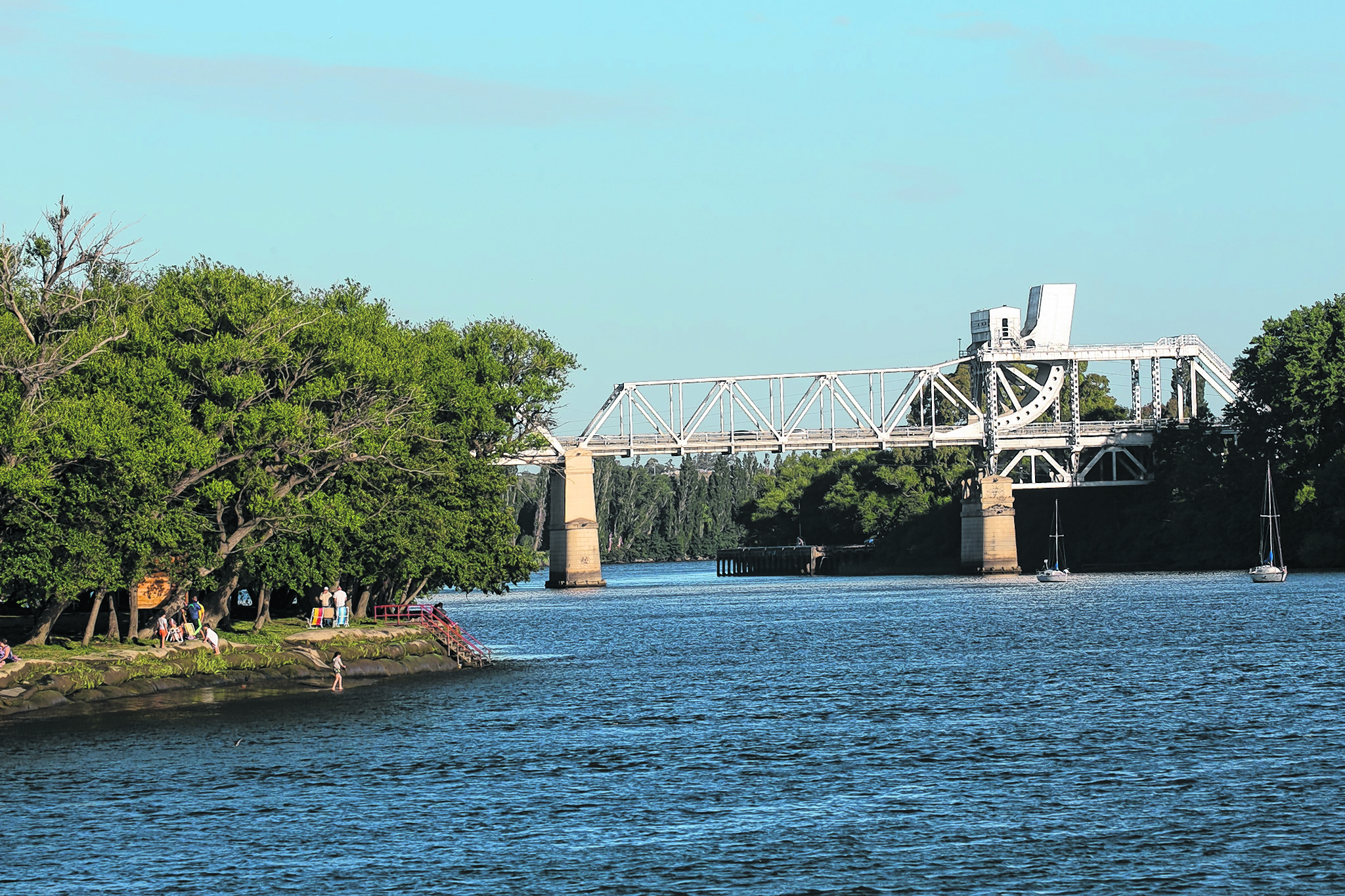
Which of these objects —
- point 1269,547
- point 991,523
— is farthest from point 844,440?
point 1269,547

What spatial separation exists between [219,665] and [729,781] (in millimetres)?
29456

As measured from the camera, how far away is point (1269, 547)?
5807 inches

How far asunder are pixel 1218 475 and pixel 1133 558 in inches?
1016

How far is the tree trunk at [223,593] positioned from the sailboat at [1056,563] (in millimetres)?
104189

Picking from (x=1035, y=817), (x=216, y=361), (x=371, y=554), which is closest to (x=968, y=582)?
(x=371, y=554)

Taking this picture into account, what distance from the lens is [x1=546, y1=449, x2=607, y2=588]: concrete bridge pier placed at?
173500mm

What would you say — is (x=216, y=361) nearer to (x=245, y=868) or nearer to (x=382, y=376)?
(x=382, y=376)

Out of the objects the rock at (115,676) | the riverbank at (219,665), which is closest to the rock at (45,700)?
the riverbank at (219,665)

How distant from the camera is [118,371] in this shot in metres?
62.3

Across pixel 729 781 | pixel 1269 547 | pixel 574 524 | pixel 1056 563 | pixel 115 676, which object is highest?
pixel 574 524

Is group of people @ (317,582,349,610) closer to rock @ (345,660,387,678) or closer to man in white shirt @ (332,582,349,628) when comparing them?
man in white shirt @ (332,582,349,628)

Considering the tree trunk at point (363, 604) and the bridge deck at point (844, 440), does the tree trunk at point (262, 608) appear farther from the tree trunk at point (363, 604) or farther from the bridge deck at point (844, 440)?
the bridge deck at point (844, 440)

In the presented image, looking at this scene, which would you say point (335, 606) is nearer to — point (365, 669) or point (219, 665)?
point (365, 669)

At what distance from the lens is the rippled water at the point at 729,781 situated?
31.5 meters
